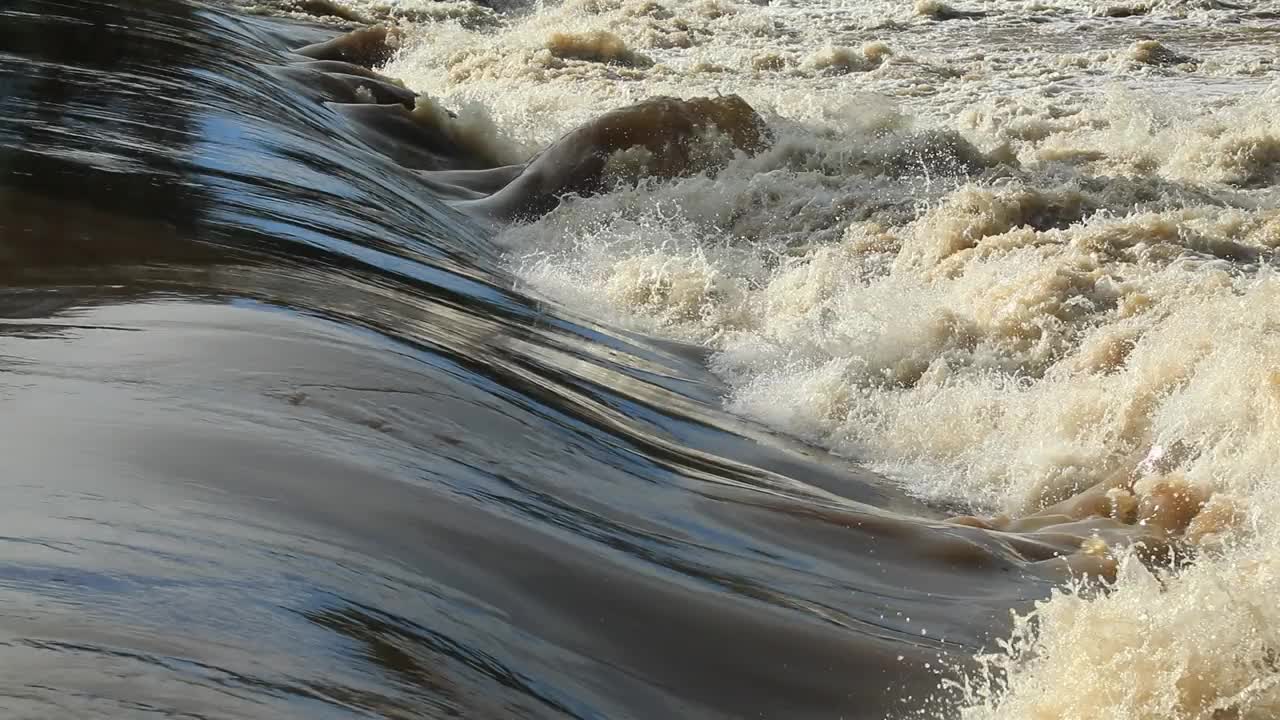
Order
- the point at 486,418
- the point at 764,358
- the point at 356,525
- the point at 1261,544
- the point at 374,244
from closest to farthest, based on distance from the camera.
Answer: the point at 356,525
the point at 486,418
the point at 1261,544
the point at 374,244
the point at 764,358

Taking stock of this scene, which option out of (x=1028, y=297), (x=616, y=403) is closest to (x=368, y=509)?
(x=616, y=403)

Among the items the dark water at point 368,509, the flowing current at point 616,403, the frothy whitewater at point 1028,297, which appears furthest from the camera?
the frothy whitewater at point 1028,297

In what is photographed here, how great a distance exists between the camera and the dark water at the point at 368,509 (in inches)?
84.5

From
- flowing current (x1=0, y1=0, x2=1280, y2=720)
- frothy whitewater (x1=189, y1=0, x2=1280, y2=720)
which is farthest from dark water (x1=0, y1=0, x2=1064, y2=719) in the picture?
frothy whitewater (x1=189, y1=0, x2=1280, y2=720)

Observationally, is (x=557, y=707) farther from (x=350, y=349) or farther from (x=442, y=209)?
(x=442, y=209)

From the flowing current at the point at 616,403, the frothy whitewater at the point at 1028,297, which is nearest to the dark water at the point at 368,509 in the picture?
the flowing current at the point at 616,403

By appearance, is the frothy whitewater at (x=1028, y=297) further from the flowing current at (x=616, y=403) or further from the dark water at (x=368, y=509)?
the dark water at (x=368, y=509)

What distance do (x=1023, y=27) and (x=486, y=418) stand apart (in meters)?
16.1

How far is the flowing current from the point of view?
238cm

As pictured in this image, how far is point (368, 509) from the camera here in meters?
2.74

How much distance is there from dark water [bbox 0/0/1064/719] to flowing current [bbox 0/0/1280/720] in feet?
0.04

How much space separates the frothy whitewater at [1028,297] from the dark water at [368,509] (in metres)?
0.48

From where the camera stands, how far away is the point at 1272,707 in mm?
2400

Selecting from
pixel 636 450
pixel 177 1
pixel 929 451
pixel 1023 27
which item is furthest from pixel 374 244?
pixel 1023 27
